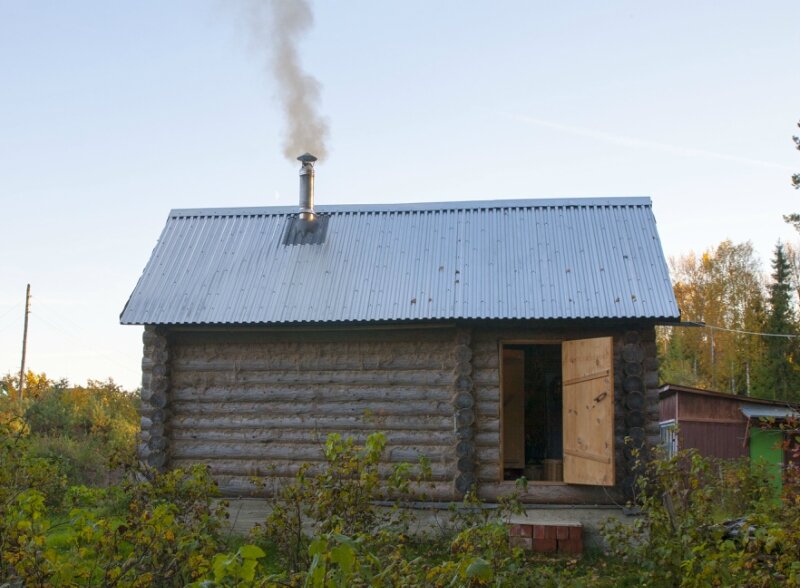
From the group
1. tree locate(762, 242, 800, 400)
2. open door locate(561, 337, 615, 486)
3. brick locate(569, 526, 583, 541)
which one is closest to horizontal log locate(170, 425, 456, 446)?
open door locate(561, 337, 615, 486)

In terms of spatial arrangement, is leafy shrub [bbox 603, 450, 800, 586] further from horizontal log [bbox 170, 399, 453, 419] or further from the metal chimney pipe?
the metal chimney pipe

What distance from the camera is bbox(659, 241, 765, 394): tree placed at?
1694 inches

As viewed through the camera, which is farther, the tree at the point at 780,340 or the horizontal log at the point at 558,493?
the tree at the point at 780,340

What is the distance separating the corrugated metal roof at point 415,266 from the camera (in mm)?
11625

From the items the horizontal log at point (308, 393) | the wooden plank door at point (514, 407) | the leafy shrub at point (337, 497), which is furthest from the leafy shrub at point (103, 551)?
the wooden plank door at point (514, 407)

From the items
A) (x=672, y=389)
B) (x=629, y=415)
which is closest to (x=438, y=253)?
(x=629, y=415)

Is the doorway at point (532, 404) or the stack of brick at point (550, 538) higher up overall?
the doorway at point (532, 404)

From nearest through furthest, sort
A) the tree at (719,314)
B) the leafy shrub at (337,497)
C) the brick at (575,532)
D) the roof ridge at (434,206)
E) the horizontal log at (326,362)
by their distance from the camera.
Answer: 1. the leafy shrub at (337,497)
2. the brick at (575,532)
3. the horizontal log at (326,362)
4. the roof ridge at (434,206)
5. the tree at (719,314)

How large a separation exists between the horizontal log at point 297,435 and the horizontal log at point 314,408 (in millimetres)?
229

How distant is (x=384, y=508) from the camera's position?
11289 millimetres

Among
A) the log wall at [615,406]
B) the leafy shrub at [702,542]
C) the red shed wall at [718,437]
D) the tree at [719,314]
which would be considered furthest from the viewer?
the tree at [719,314]

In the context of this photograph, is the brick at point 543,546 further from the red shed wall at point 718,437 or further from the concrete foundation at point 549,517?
the red shed wall at point 718,437

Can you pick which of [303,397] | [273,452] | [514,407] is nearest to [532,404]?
[514,407]

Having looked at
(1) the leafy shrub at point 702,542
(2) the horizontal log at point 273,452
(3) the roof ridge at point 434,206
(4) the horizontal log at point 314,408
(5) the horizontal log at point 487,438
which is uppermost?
(3) the roof ridge at point 434,206
